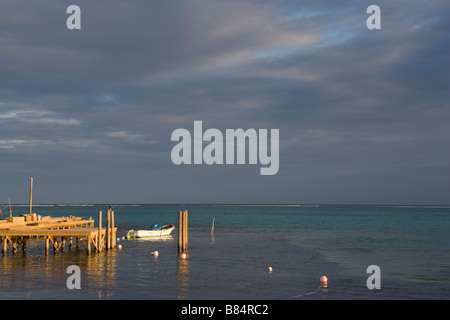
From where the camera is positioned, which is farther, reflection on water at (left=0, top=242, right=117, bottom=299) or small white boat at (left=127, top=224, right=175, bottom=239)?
small white boat at (left=127, top=224, right=175, bottom=239)

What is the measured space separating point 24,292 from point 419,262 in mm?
35063

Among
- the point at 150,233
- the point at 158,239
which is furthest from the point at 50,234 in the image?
the point at 150,233

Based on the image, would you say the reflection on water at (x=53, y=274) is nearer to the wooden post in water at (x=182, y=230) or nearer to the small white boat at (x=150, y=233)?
the wooden post in water at (x=182, y=230)

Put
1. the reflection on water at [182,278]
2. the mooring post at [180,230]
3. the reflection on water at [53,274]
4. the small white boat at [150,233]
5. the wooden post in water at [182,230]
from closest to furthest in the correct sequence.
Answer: the reflection on water at [53,274] < the reflection on water at [182,278] < the mooring post at [180,230] < the wooden post in water at [182,230] < the small white boat at [150,233]

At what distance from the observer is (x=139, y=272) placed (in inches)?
1409

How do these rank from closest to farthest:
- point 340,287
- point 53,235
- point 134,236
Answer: point 340,287 → point 53,235 → point 134,236

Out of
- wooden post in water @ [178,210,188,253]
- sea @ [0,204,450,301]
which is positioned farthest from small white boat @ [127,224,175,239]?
wooden post in water @ [178,210,188,253]

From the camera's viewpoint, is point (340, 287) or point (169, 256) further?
point (169, 256)

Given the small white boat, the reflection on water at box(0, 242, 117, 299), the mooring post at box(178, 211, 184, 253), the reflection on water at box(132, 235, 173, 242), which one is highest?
the mooring post at box(178, 211, 184, 253)

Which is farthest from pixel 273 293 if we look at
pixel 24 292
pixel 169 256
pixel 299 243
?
pixel 299 243

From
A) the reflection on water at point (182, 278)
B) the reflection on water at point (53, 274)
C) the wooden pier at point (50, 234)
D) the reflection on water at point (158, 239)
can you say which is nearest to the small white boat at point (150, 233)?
the reflection on water at point (158, 239)

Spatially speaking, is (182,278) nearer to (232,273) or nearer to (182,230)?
(232,273)

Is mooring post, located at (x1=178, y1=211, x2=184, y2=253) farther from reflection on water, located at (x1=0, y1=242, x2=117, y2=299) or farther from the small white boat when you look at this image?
the small white boat
